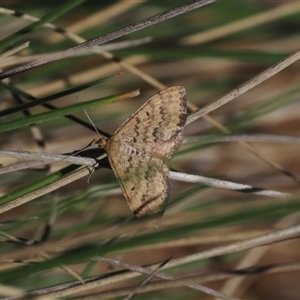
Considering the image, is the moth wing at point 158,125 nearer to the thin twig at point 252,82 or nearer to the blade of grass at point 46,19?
the thin twig at point 252,82

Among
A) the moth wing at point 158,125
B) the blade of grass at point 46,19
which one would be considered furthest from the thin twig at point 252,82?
the blade of grass at point 46,19

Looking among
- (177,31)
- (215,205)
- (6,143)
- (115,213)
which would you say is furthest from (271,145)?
(6,143)

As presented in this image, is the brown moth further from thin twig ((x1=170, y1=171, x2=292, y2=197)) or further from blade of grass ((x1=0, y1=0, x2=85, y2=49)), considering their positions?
blade of grass ((x1=0, y1=0, x2=85, y2=49))

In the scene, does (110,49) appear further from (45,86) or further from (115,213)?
(115,213)

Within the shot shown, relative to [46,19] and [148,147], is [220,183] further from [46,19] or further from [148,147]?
[46,19]

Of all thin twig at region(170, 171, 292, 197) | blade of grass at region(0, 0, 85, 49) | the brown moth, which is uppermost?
blade of grass at region(0, 0, 85, 49)

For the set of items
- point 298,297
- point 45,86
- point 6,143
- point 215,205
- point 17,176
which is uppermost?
point 45,86

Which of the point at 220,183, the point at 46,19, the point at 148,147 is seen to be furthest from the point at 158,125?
Answer: the point at 46,19

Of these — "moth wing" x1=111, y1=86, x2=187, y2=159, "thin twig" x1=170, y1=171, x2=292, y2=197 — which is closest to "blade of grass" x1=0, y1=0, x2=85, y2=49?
"moth wing" x1=111, y1=86, x2=187, y2=159
